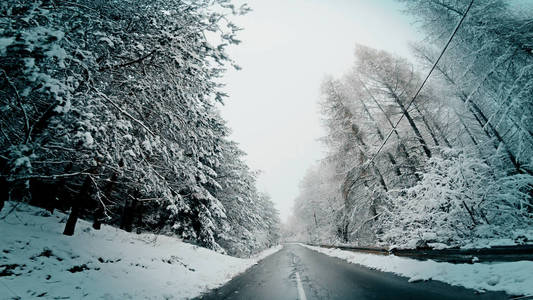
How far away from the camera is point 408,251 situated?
24.8ft

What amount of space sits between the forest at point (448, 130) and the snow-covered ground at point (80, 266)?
842 cm

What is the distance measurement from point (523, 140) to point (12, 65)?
1404 cm

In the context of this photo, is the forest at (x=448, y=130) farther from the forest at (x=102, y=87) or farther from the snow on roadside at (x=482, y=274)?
the forest at (x=102, y=87)

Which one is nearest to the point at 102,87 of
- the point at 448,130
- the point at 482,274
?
the point at 482,274

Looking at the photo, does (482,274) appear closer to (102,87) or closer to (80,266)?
(102,87)

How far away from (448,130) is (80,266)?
20542 mm

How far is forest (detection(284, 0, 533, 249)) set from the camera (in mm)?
7844

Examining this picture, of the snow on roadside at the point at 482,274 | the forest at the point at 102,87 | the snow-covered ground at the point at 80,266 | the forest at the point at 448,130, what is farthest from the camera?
the forest at the point at 448,130

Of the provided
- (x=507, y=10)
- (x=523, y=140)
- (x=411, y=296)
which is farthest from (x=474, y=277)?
(x=507, y=10)

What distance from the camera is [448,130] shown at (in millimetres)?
15758

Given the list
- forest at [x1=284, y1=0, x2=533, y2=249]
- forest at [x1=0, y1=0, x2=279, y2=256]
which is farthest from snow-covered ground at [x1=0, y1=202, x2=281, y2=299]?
forest at [x1=284, y1=0, x2=533, y2=249]

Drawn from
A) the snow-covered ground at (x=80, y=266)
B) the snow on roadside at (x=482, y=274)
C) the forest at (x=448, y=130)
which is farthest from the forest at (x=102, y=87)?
the forest at (x=448, y=130)

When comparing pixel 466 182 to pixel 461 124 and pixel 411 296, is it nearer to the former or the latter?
pixel 411 296

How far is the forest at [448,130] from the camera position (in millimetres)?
7844
